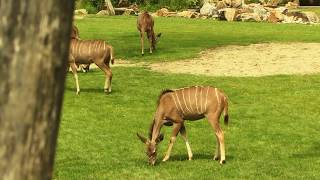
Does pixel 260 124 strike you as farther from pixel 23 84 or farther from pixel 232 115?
pixel 23 84

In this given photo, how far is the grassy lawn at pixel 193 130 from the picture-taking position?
10.2 m

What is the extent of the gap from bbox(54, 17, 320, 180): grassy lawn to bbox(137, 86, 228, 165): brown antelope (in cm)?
45

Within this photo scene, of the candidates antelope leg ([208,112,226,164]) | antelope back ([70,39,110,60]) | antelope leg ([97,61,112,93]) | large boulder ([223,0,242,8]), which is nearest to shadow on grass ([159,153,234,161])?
antelope leg ([208,112,226,164])

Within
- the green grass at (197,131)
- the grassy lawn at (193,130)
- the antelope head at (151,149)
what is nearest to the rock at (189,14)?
the grassy lawn at (193,130)

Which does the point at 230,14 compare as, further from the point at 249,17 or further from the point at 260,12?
the point at 260,12

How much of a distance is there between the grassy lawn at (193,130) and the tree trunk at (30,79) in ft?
21.7

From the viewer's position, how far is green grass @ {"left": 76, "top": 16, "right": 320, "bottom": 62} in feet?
86.8

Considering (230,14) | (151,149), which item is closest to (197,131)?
(151,149)

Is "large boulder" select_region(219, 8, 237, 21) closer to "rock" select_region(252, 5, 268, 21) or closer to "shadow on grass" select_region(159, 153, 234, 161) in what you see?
"rock" select_region(252, 5, 268, 21)

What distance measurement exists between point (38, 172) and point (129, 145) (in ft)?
29.0

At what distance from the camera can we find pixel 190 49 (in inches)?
1062

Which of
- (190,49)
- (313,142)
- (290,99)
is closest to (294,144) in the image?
(313,142)

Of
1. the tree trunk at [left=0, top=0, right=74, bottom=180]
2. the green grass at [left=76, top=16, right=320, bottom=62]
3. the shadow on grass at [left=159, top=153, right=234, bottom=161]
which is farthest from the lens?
the green grass at [left=76, top=16, right=320, bottom=62]

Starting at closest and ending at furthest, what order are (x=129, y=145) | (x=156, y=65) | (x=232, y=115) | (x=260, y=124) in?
(x=129, y=145), (x=260, y=124), (x=232, y=115), (x=156, y=65)
